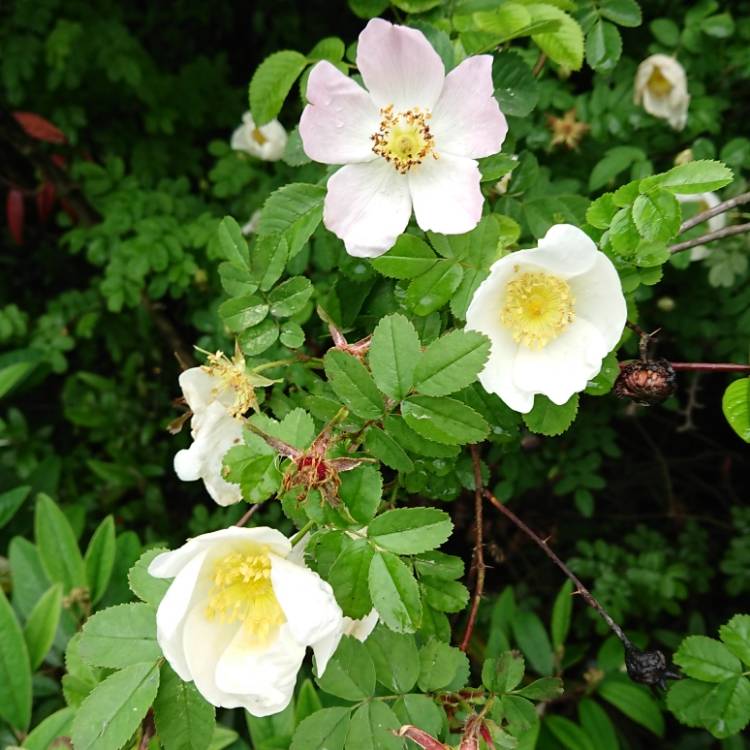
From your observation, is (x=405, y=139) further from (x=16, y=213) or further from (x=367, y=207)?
(x=16, y=213)

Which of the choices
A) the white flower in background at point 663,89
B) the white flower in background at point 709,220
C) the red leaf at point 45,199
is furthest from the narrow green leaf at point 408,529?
the red leaf at point 45,199

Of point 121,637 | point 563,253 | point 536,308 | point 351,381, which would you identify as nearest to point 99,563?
point 121,637

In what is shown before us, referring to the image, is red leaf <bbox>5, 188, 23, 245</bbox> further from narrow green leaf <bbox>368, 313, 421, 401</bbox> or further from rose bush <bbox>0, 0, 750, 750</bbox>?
narrow green leaf <bbox>368, 313, 421, 401</bbox>

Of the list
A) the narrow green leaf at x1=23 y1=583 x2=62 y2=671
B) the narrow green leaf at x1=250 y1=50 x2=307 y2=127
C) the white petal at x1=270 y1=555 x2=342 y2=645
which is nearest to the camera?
the white petal at x1=270 y1=555 x2=342 y2=645

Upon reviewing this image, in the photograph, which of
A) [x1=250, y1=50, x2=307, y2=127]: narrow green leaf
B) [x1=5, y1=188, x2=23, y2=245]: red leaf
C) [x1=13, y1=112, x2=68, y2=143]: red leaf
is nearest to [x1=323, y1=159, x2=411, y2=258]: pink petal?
[x1=250, y1=50, x2=307, y2=127]: narrow green leaf

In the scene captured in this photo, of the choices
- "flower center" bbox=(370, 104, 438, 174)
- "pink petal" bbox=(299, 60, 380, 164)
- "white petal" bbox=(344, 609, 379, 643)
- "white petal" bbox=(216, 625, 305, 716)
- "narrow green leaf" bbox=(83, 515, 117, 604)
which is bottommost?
"narrow green leaf" bbox=(83, 515, 117, 604)

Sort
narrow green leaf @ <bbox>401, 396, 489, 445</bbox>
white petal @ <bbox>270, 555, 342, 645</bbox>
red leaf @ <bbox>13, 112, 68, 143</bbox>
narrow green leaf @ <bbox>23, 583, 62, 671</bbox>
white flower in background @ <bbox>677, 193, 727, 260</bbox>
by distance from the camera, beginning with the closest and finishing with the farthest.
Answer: white petal @ <bbox>270, 555, 342, 645</bbox> → narrow green leaf @ <bbox>401, 396, 489, 445</bbox> → white flower in background @ <bbox>677, 193, 727, 260</bbox> → narrow green leaf @ <bbox>23, 583, 62, 671</bbox> → red leaf @ <bbox>13, 112, 68, 143</bbox>
